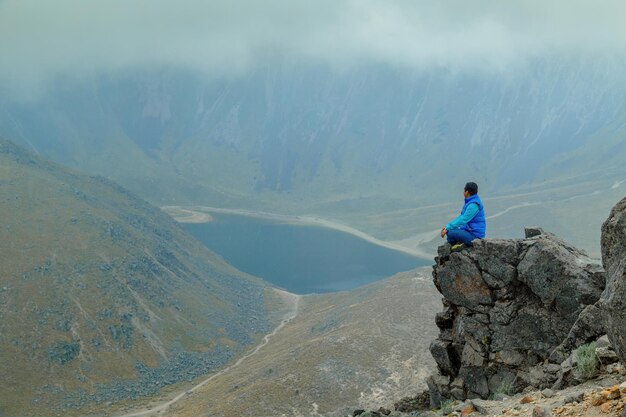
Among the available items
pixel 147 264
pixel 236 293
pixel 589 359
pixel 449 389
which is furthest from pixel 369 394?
pixel 236 293

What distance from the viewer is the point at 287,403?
177 feet

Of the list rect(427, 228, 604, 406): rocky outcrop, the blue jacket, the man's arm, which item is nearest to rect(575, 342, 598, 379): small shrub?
rect(427, 228, 604, 406): rocky outcrop

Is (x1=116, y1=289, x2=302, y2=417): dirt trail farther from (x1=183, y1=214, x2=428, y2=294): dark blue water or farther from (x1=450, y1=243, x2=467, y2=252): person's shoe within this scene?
(x1=450, y1=243, x2=467, y2=252): person's shoe

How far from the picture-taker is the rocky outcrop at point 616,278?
10.5m

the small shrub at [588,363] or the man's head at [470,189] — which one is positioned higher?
the man's head at [470,189]

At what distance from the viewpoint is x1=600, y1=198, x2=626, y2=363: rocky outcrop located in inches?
413

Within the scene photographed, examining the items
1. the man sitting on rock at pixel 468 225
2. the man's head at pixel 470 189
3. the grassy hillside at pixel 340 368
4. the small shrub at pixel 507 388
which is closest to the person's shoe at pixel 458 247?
the man sitting on rock at pixel 468 225

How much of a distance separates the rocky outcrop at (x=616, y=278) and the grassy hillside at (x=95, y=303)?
7122 centimetres

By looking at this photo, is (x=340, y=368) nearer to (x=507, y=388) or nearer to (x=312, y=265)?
(x=507, y=388)

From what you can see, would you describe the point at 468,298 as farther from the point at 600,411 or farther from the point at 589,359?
the point at 600,411

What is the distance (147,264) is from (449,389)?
93.8 meters

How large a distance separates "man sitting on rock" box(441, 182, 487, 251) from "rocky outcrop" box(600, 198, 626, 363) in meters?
6.99

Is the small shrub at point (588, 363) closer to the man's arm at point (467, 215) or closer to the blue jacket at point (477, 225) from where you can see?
the man's arm at point (467, 215)

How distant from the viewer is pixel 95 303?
88812 millimetres
